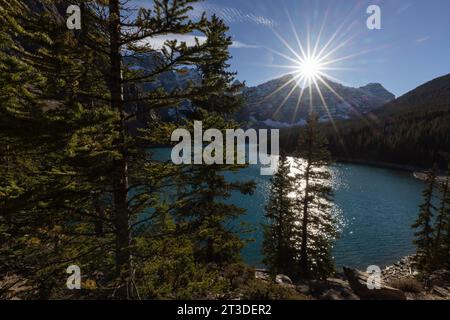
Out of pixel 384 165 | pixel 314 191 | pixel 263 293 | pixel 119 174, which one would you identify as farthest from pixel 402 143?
pixel 119 174

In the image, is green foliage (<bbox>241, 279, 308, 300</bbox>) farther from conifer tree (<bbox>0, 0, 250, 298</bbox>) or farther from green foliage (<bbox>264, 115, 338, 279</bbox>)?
green foliage (<bbox>264, 115, 338, 279</bbox>)

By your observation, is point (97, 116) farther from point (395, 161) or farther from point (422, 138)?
point (422, 138)

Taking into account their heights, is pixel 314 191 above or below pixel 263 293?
above

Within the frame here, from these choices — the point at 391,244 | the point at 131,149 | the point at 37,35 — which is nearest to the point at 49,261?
the point at 131,149

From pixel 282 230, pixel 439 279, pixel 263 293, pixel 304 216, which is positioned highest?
pixel 304 216

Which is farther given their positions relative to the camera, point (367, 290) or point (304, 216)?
point (304, 216)

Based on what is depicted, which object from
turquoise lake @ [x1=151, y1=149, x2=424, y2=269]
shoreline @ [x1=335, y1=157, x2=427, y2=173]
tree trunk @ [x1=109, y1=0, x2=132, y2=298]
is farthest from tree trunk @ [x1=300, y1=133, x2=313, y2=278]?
shoreline @ [x1=335, y1=157, x2=427, y2=173]

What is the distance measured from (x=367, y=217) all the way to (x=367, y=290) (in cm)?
3713

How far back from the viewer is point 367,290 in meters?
16.1

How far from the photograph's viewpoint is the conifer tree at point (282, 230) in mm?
24156

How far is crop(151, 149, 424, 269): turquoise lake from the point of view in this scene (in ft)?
116

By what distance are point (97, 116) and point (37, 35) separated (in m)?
2.03

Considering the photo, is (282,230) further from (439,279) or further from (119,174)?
(119,174)

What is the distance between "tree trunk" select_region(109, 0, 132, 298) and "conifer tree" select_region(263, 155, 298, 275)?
58.9ft
